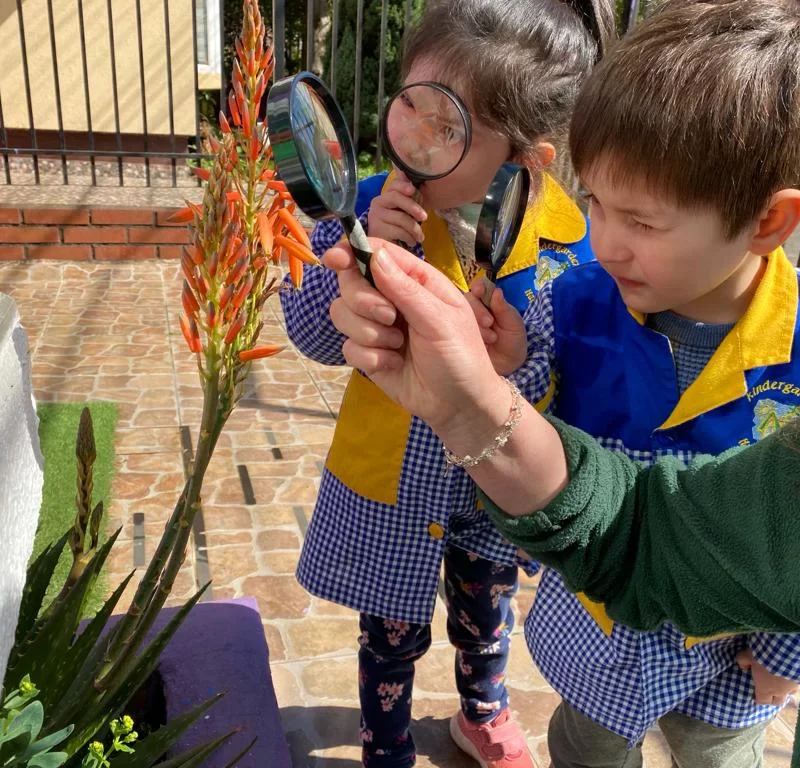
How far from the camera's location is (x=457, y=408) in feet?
3.06

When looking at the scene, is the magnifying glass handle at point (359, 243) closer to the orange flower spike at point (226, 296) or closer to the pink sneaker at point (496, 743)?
the orange flower spike at point (226, 296)

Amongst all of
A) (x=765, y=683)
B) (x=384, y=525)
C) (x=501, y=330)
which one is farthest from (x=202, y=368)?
→ (x=765, y=683)

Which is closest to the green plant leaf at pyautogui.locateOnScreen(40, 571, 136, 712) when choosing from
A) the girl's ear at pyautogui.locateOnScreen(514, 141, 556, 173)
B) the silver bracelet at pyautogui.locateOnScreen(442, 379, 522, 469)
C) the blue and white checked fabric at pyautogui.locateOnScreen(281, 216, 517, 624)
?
the blue and white checked fabric at pyautogui.locateOnScreen(281, 216, 517, 624)

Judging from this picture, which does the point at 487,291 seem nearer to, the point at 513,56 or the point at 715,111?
the point at 715,111

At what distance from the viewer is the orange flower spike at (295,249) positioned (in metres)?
0.77

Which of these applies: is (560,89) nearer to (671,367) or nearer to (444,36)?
(444,36)

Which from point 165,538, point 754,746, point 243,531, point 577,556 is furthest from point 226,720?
point 243,531

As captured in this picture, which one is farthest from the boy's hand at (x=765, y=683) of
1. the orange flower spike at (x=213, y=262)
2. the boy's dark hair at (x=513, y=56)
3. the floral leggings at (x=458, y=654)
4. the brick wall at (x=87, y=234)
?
the brick wall at (x=87, y=234)

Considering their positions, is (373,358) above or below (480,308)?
above

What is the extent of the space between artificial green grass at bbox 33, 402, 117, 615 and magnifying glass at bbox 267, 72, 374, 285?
2070 millimetres

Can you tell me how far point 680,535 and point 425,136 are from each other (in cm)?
81

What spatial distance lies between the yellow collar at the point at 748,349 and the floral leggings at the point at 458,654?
793mm

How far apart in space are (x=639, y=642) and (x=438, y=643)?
4.52ft

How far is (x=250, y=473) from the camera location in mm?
3592
